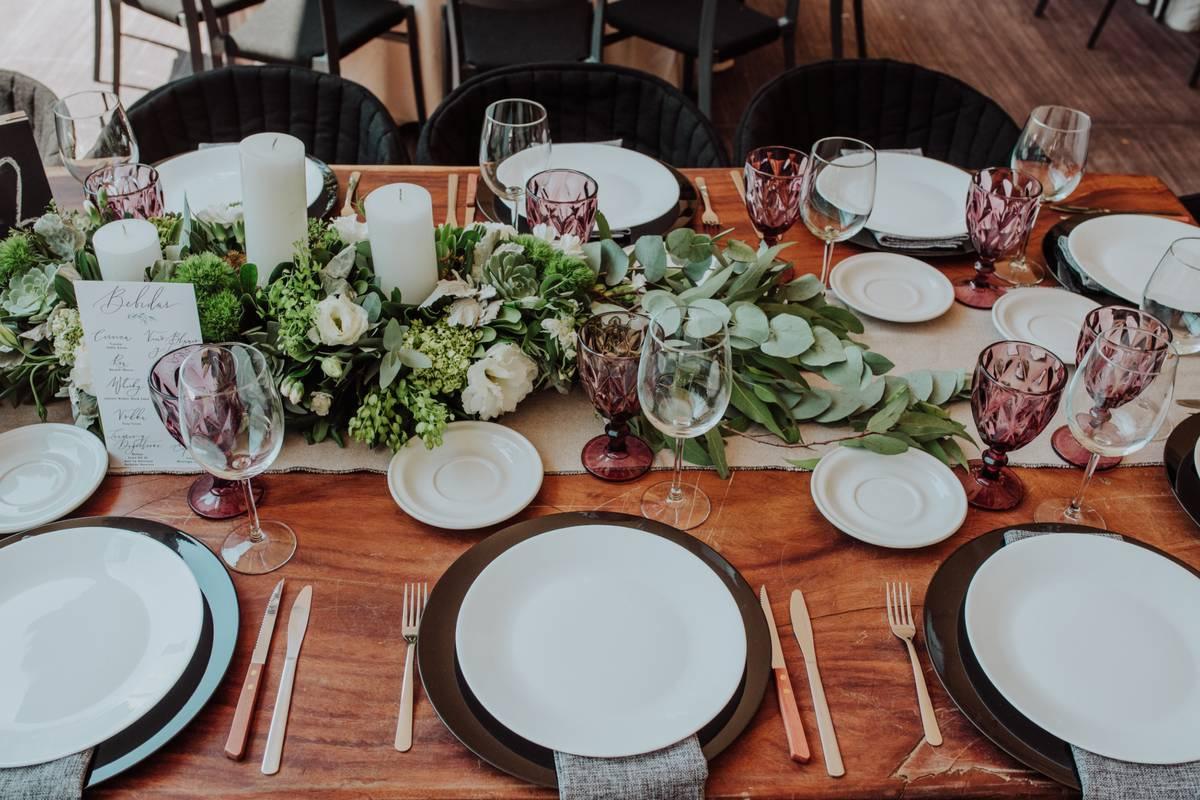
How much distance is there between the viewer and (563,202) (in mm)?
1379

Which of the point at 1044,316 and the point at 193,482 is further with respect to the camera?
the point at 1044,316

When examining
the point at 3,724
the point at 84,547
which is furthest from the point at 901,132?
the point at 3,724

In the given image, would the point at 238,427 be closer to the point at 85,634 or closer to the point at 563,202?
the point at 85,634

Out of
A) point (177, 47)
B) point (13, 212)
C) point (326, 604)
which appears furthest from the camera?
point (177, 47)

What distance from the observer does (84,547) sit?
1032 mm

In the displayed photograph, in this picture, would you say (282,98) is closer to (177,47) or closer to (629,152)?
(629,152)

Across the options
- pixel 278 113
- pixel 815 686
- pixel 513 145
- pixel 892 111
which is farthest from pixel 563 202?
pixel 892 111

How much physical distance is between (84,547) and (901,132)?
1780mm

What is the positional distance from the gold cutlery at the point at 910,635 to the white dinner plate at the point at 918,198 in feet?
2.46

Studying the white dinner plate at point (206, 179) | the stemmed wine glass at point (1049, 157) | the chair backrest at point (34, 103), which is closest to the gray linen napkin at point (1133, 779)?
the stemmed wine glass at point (1049, 157)

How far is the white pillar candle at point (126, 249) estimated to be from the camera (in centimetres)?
116

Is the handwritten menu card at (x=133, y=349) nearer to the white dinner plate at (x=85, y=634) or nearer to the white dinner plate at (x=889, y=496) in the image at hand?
the white dinner plate at (x=85, y=634)

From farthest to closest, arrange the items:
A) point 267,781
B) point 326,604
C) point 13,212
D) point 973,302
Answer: point 973,302, point 13,212, point 326,604, point 267,781

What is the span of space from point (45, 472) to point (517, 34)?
2.27m
